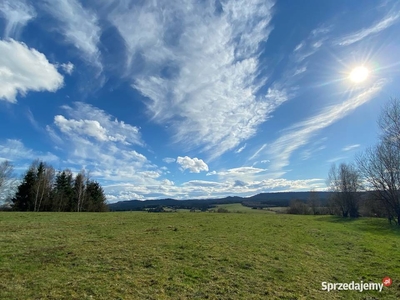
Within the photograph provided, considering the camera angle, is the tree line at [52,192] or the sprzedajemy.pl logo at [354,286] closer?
the sprzedajemy.pl logo at [354,286]

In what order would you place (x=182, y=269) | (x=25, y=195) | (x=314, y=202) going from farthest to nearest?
(x=314, y=202) < (x=25, y=195) < (x=182, y=269)

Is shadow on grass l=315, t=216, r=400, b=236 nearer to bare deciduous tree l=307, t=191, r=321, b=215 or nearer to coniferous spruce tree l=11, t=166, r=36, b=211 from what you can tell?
bare deciduous tree l=307, t=191, r=321, b=215

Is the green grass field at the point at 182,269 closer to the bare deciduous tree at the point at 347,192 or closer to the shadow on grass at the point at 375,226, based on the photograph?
the shadow on grass at the point at 375,226

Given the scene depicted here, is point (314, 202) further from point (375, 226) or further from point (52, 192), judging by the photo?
point (52, 192)

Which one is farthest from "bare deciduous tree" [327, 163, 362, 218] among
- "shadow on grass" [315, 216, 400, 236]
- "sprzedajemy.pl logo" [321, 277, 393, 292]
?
"sprzedajemy.pl logo" [321, 277, 393, 292]

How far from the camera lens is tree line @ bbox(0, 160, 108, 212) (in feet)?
175

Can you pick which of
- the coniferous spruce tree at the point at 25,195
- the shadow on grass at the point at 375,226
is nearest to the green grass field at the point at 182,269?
the shadow on grass at the point at 375,226

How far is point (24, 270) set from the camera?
29.7ft

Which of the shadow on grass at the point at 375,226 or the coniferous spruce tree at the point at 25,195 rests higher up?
the coniferous spruce tree at the point at 25,195

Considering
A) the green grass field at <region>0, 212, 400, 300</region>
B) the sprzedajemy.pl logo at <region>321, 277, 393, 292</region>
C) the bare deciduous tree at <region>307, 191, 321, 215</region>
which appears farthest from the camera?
the bare deciduous tree at <region>307, 191, 321, 215</region>

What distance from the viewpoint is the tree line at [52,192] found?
175 ft

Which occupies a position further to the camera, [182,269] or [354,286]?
[182,269]

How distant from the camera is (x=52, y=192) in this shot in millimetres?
58000

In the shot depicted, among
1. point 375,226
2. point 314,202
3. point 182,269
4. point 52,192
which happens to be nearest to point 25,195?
point 52,192
